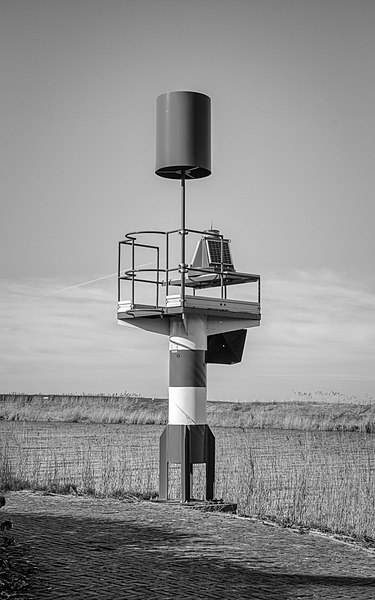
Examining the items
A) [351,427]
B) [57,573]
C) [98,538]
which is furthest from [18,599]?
[351,427]

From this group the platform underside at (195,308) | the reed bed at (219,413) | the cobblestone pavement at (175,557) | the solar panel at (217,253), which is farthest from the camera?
the reed bed at (219,413)

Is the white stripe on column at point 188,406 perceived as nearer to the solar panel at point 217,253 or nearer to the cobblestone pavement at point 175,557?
the cobblestone pavement at point 175,557

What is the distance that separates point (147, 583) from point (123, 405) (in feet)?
201

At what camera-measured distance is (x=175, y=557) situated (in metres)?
9.95

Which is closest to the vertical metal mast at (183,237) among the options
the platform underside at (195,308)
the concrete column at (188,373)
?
the platform underside at (195,308)

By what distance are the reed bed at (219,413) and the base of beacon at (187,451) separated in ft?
115

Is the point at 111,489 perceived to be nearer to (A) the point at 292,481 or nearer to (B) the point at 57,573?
(A) the point at 292,481

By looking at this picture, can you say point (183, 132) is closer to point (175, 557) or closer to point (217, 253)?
point (217, 253)

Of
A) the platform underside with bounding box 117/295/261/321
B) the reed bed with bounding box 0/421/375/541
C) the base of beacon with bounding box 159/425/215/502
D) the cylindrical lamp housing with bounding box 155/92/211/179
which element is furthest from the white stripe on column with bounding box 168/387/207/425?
the cylindrical lamp housing with bounding box 155/92/211/179

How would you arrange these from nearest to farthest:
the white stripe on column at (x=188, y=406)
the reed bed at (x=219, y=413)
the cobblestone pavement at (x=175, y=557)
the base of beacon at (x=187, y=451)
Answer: the cobblestone pavement at (x=175, y=557) → the base of beacon at (x=187, y=451) → the white stripe on column at (x=188, y=406) → the reed bed at (x=219, y=413)

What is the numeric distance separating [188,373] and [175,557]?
5.54 meters

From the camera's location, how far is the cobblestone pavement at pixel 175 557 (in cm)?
847

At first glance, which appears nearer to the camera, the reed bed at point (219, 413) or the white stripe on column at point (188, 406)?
the white stripe on column at point (188, 406)

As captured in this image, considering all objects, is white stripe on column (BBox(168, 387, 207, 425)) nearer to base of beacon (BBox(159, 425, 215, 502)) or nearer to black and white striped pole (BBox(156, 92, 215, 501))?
black and white striped pole (BBox(156, 92, 215, 501))
